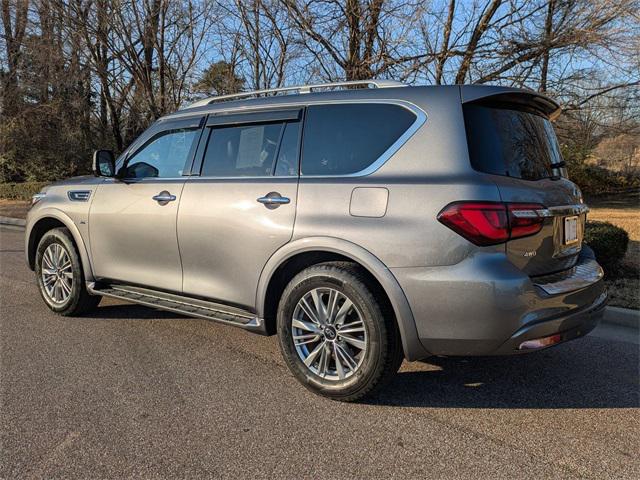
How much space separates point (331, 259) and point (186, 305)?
136 cm

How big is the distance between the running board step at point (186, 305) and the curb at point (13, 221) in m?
10.9

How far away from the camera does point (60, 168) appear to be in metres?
20.7

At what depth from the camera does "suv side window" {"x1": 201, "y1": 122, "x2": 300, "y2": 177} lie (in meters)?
3.68

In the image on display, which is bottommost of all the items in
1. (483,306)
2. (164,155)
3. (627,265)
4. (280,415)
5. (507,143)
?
(280,415)

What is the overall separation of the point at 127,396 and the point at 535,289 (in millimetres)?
2521

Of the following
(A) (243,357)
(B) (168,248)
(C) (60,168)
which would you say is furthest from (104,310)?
(C) (60,168)

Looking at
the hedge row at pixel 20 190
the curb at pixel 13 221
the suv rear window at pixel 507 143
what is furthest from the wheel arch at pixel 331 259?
the hedge row at pixel 20 190

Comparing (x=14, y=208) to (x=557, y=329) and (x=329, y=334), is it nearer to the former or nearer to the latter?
(x=329, y=334)

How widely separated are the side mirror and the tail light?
3.06 metres

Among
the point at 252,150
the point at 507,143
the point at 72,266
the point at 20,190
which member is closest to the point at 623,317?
the point at 507,143

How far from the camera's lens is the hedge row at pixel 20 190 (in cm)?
1925

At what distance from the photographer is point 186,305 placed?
4086 mm

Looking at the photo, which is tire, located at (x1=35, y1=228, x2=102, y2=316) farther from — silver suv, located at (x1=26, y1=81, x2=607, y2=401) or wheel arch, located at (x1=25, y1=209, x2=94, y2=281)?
silver suv, located at (x1=26, y1=81, x2=607, y2=401)

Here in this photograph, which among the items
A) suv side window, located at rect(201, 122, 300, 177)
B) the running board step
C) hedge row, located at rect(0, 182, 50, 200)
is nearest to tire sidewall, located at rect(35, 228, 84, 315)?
the running board step
